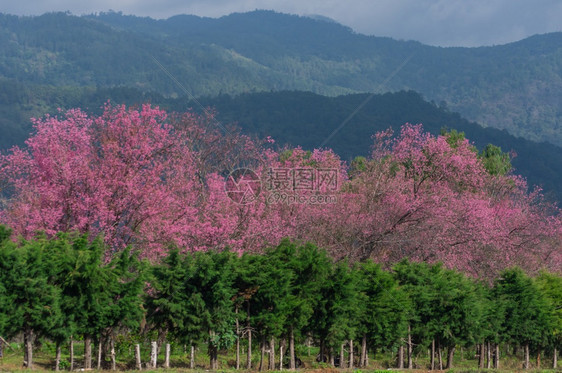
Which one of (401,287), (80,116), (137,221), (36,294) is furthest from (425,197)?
(36,294)

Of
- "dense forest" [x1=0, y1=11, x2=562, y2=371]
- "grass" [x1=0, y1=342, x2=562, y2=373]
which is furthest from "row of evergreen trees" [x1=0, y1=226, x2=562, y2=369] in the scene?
"grass" [x1=0, y1=342, x2=562, y2=373]

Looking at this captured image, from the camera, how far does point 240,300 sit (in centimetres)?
2495

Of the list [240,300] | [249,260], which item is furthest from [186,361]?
[249,260]

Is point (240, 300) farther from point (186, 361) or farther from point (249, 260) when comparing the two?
point (186, 361)

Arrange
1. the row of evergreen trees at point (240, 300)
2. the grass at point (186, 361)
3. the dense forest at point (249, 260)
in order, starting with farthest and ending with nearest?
the grass at point (186, 361), the dense forest at point (249, 260), the row of evergreen trees at point (240, 300)

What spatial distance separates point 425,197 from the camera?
35719 mm

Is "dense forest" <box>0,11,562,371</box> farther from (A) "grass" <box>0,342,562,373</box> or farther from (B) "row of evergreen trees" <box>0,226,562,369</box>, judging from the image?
(A) "grass" <box>0,342,562,373</box>

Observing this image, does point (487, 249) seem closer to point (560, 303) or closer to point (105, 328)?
point (560, 303)

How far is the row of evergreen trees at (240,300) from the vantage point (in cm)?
2177

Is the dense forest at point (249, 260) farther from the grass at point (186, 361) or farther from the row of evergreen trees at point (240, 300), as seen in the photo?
the grass at point (186, 361)

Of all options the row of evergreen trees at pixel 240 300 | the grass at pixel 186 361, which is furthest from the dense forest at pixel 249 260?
the grass at pixel 186 361

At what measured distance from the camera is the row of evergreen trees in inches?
857

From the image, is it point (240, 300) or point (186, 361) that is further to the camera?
point (186, 361)

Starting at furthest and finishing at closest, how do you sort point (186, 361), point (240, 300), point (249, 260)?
point (186, 361) < point (249, 260) < point (240, 300)
